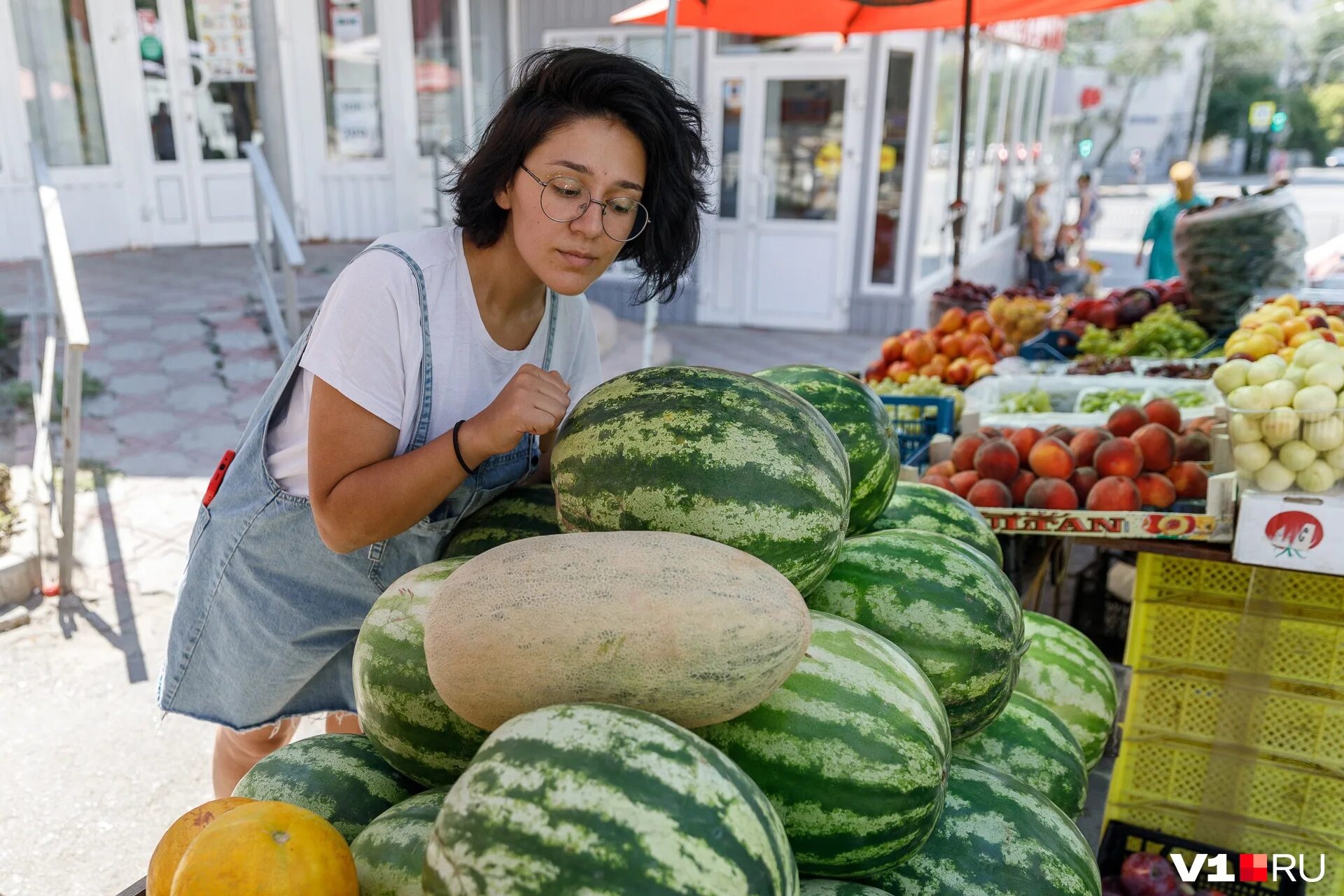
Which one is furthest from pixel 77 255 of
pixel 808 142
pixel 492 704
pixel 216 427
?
pixel 492 704

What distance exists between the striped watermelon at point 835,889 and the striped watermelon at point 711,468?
0.40 meters

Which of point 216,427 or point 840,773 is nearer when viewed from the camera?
point 840,773

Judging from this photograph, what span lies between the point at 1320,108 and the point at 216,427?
60.0 m

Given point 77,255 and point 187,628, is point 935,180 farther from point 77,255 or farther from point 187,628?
point 187,628

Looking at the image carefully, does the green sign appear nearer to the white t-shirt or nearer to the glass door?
the glass door

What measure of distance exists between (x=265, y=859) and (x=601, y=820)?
355 millimetres

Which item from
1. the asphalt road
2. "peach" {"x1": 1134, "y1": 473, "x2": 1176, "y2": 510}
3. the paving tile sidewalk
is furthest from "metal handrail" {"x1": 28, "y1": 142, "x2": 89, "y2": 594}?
the asphalt road

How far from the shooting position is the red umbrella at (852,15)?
16.6 feet

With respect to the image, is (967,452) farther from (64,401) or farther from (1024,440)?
(64,401)

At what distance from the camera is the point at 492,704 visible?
1096mm

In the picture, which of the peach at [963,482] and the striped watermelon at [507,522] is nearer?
the striped watermelon at [507,522]

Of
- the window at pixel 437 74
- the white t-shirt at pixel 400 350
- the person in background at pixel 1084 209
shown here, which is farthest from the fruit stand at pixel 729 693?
the person in background at pixel 1084 209

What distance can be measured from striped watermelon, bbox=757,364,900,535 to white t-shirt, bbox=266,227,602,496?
54cm

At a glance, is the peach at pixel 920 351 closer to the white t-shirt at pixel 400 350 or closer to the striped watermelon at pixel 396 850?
the white t-shirt at pixel 400 350
